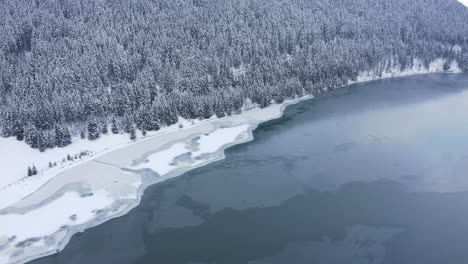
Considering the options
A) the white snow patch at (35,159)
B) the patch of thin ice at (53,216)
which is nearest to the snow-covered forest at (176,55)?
the white snow patch at (35,159)

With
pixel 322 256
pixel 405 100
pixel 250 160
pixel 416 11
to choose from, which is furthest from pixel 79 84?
pixel 416 11

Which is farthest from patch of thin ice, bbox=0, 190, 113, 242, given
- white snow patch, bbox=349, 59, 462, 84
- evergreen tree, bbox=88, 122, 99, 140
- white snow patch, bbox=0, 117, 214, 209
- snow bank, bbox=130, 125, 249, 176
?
white snow patch, bbox=349, 59, 462, 84

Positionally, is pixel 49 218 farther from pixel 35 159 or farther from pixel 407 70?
pixel 407 70

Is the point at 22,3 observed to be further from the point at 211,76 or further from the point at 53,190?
the point at 53,190

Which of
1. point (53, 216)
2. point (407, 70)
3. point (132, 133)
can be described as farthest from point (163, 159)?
point (407, 70)

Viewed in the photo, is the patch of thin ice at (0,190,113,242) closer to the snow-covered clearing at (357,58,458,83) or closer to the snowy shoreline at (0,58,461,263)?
the snowy shoreline at (0,58,461,263)
